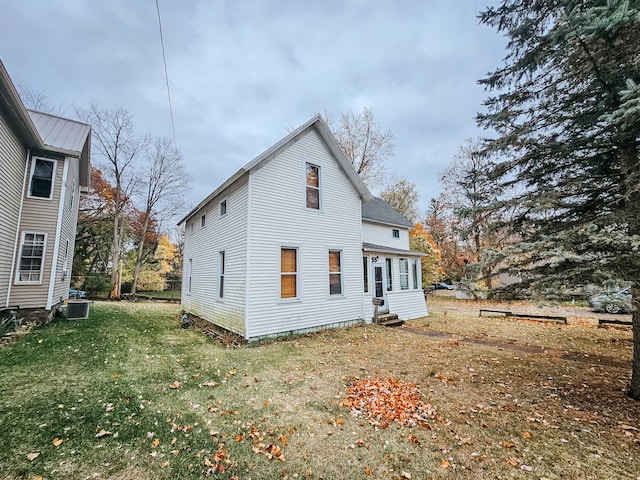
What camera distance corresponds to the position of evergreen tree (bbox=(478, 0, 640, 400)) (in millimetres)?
3537

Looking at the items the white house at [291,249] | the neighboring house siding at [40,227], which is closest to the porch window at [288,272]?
the white house at [291,249]

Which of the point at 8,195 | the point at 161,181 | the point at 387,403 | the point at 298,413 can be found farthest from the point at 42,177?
the point at 161,181

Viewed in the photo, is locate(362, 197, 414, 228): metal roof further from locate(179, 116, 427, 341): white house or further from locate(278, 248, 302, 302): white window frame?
locate(278, 248, 302, 302): white window frame

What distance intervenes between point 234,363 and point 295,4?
45.5ft

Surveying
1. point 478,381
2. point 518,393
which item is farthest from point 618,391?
point 478,381

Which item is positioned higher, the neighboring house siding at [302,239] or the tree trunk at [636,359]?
the neighboring house siding at [302,239]

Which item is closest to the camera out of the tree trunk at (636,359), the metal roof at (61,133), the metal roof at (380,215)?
the tree trunk at (636,359)

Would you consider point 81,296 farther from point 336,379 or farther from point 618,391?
point 618,391

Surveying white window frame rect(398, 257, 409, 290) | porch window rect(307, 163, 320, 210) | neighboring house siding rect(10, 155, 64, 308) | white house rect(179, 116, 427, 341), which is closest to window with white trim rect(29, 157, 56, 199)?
neighboring house siding rect(10, 155, 64, 308)

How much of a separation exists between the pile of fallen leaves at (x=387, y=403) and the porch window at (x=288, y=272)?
13.3 feet

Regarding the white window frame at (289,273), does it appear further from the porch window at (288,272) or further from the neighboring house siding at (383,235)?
the neighboring house siding at (383,235)

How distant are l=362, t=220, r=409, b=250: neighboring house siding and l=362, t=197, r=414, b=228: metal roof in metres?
0.25

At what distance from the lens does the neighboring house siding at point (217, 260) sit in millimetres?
8359

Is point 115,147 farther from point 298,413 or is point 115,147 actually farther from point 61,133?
point 298,413
